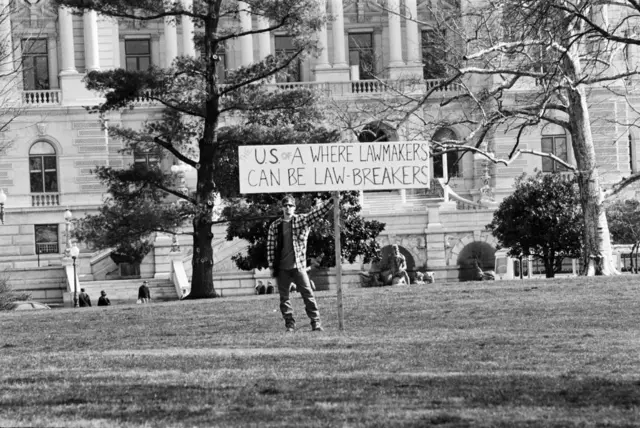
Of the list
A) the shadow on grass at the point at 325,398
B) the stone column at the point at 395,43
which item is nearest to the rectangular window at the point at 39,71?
the stone column at the point at 395,43

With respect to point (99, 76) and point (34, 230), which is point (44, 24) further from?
point (99, 76)

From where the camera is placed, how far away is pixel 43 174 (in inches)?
2800

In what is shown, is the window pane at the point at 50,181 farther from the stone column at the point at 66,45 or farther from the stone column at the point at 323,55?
the stone column at the point at 323,55

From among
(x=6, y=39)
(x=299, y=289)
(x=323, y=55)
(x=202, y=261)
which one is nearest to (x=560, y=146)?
(x=323, y=55)

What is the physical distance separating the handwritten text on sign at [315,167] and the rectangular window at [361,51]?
174 ft

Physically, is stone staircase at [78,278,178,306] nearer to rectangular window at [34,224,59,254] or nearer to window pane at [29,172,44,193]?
rectangular window at [34,224,59,254]

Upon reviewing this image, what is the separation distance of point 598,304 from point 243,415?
46.5 ft

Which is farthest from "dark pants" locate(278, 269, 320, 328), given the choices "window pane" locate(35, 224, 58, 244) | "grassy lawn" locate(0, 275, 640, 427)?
"window pane" locate(35, 224, 58, 244)

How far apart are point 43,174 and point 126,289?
1301 cm

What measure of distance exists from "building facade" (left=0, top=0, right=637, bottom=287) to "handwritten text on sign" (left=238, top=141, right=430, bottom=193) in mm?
40929

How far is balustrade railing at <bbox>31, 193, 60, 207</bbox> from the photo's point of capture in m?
69.9

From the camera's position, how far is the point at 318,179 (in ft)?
71.9

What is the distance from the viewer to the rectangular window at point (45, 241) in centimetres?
6862

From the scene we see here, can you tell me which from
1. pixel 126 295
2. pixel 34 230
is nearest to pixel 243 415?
pixel 126 295
